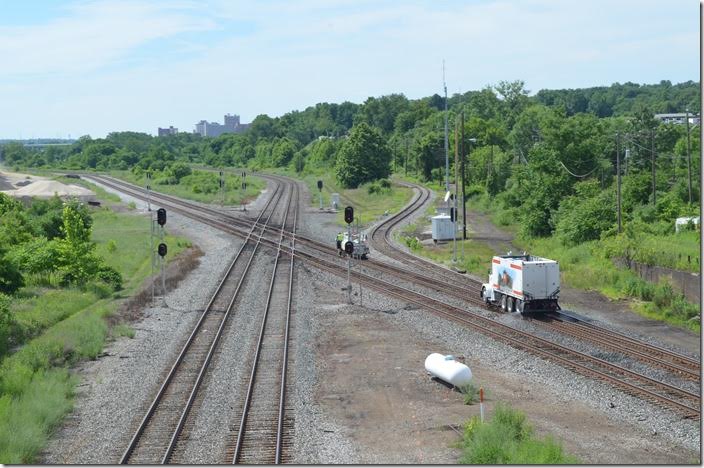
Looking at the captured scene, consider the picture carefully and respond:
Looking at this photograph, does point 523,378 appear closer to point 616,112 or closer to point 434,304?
point 434,304

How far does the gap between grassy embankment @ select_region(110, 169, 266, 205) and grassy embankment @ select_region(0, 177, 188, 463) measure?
44.9m

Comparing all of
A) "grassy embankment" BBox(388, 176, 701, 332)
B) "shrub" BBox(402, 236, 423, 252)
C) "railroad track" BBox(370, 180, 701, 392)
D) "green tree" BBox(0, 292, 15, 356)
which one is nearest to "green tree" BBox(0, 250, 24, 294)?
"green tree" BBox(0, 292, 15, 356)

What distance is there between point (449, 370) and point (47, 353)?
1182 cm

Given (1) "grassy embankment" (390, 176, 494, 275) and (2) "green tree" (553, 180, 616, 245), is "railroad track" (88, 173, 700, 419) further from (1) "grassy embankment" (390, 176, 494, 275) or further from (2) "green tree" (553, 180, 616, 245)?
(2) "green tree" (553, 180, 616, 245)

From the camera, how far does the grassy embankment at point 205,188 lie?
92.5 metres

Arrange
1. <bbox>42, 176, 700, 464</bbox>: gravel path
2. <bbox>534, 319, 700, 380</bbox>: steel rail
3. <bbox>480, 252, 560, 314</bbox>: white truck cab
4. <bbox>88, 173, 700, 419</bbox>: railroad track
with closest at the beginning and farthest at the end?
<bbox>42, 176, 700, 464</bbox>: gravel path → <bbox>88, 173, 700, 419</bbox>: railroad track → <bbox>534, 319, 700, 380</bbox>: steel rail → <bbox>480, 252, 560, 314</bbox>: white truck cab

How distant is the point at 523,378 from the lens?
75.0 ft

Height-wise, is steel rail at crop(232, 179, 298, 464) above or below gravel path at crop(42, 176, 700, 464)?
above

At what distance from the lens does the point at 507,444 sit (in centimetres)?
1598

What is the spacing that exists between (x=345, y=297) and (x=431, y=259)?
12.5 metres

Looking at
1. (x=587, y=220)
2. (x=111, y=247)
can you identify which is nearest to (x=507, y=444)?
(x=587, y=220)

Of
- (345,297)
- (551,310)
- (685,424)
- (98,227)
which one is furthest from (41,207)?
(685,424)

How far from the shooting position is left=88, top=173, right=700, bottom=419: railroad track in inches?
807

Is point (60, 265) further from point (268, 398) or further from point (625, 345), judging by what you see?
point (625, 345)
